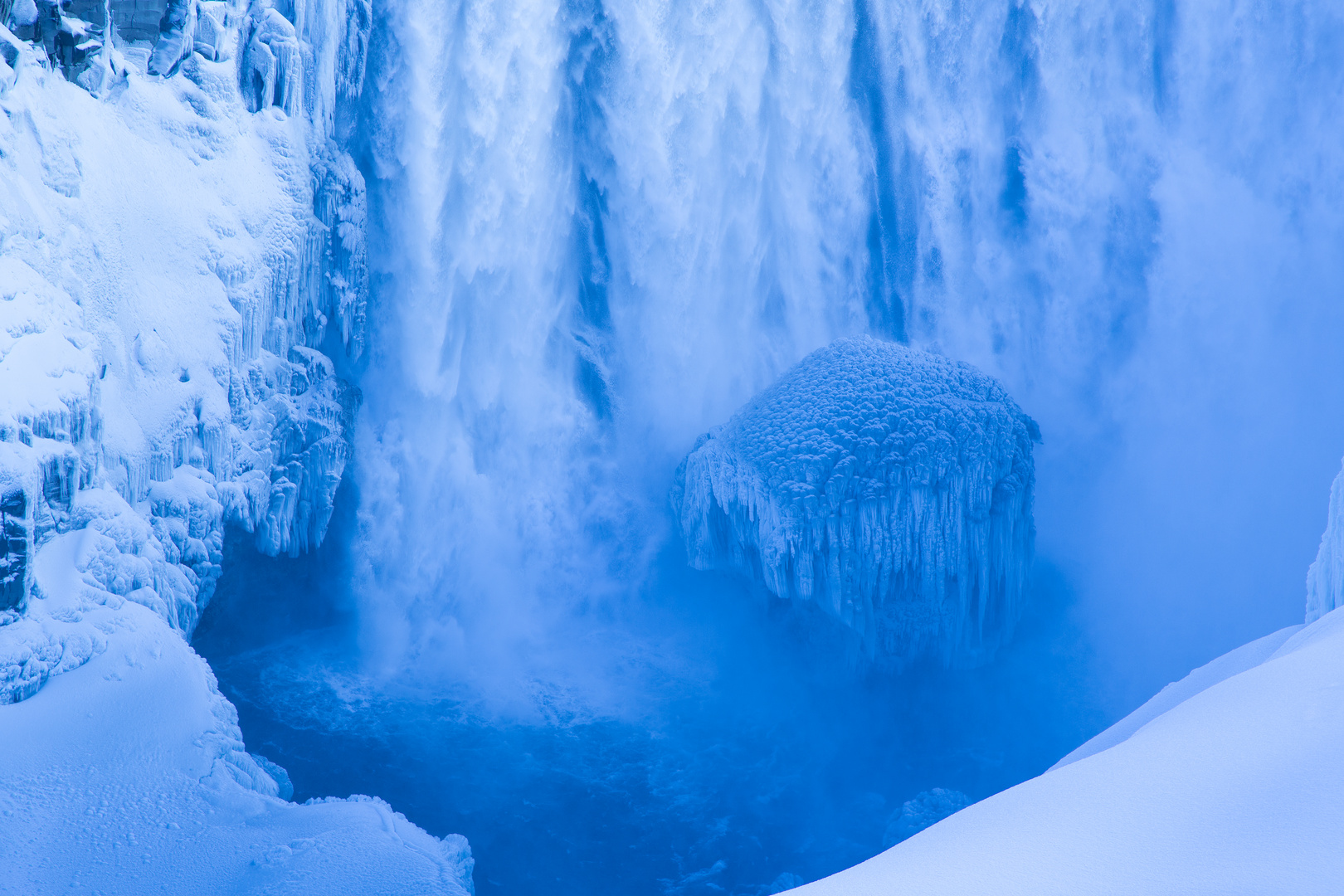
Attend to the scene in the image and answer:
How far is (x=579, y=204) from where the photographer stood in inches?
399

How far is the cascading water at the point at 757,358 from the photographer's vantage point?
893cm

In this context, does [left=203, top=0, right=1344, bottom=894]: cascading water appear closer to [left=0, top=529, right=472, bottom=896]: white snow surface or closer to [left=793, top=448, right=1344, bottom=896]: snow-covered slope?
[left=0, top=529, right=472, bottom=896]: white snow surface

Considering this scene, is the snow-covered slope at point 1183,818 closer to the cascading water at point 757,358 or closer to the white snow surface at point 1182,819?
the white snow surface at point 1182,819

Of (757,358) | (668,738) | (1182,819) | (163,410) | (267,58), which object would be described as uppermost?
(757,358)

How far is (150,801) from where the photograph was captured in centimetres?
525

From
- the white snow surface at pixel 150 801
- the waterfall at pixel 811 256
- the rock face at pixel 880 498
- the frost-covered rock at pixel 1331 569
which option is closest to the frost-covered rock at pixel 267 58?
the waterfall at pixel 811 256

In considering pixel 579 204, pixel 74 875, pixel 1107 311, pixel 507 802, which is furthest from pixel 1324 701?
pixel 1107 311

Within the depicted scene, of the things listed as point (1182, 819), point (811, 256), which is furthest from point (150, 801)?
point (811, 256)

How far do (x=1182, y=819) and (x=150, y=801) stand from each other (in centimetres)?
474

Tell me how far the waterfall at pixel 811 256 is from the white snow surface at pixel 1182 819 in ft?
22.3

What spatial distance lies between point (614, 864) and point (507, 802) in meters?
1.01

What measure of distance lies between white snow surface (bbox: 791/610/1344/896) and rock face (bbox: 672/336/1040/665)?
483 centimetres

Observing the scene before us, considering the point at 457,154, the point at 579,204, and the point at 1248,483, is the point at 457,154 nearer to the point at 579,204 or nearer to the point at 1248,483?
the point at 579,204

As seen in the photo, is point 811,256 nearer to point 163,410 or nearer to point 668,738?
point 668,738
